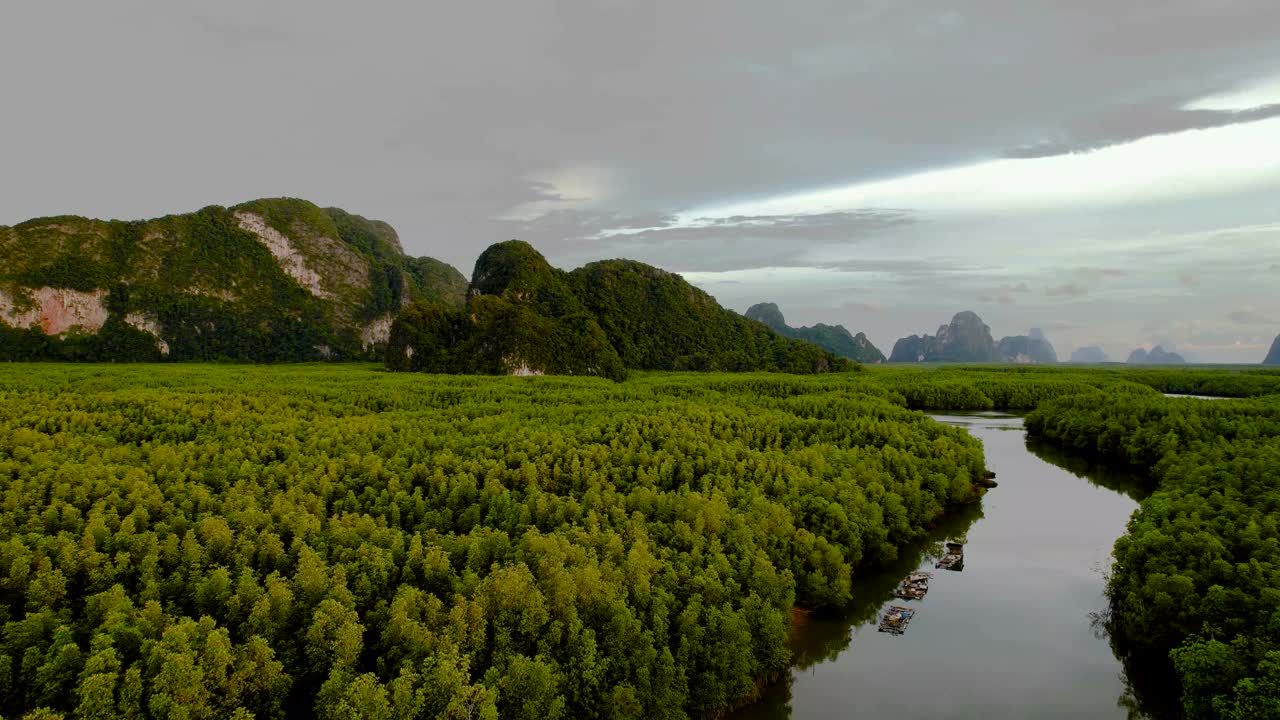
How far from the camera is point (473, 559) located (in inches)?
832

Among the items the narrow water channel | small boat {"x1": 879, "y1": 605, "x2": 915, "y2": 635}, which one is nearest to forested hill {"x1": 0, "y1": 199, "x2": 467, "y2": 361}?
the narrow water channel

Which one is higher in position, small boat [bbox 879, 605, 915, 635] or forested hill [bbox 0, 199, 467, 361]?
forested hill [bbox 0, 199, 467, 361]

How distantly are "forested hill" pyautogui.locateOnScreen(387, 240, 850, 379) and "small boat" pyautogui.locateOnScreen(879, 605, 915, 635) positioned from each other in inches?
3395

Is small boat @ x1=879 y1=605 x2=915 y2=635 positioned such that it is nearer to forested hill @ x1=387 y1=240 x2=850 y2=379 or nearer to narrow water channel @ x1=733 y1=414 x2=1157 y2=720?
narrow water channel @ x1=733 y1=414 x2=1157 y2=720

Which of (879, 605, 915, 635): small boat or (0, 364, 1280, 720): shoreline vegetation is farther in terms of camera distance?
(879, 605, 915, 635): small boat

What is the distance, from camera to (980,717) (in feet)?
67.6

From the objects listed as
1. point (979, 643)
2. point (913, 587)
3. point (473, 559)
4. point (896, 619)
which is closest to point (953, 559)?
point (913, 587)

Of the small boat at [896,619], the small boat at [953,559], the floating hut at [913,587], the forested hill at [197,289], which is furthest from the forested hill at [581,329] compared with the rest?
the small boat at [896,619]

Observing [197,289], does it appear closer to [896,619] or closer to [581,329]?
[581,329]

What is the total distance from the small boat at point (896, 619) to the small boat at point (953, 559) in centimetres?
651

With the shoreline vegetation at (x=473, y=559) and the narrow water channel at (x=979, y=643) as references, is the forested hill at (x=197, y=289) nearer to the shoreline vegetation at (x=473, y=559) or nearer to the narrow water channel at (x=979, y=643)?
the shoreline vegetation at (x=473, y=559)

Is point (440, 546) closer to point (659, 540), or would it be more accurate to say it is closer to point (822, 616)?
point (659, 540)

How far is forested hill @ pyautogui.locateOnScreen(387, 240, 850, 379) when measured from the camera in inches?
4331

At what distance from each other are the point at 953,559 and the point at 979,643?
8833 mm
